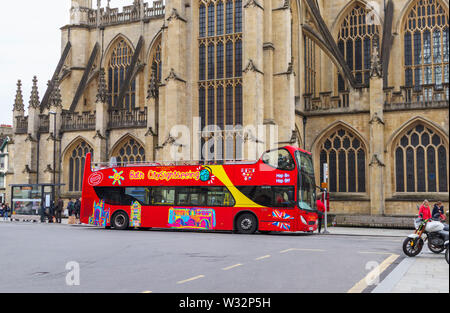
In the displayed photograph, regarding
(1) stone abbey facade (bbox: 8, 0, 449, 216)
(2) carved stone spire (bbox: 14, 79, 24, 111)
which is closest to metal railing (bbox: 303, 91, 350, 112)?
(1) stone abbey facade (bbox: 8, 0, 449, 216)

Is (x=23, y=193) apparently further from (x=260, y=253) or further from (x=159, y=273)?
(x=159, y=273)

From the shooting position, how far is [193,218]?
2131cm

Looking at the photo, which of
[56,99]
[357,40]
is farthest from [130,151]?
[357,40]

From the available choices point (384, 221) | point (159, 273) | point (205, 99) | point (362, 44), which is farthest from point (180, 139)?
point (159, 273)

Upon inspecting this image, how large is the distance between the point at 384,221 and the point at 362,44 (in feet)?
45.4

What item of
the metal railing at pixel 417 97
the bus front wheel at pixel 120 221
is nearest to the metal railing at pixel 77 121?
the bus front wheel at pixel 120 221

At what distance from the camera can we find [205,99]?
30.3 m

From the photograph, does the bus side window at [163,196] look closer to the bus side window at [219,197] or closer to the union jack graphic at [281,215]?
the bus side window at [219,197]

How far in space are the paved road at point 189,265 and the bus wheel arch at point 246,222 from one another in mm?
3969

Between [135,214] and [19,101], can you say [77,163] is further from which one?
[135,214]

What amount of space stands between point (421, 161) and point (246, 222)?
1276 cm

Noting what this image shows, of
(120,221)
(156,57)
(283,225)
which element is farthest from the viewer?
(156,57)

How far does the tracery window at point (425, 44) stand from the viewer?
32.4 m

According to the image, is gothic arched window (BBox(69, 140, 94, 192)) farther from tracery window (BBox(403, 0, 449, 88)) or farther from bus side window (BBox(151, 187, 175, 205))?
tracery window (BBox(403, 0, 449, 88))
